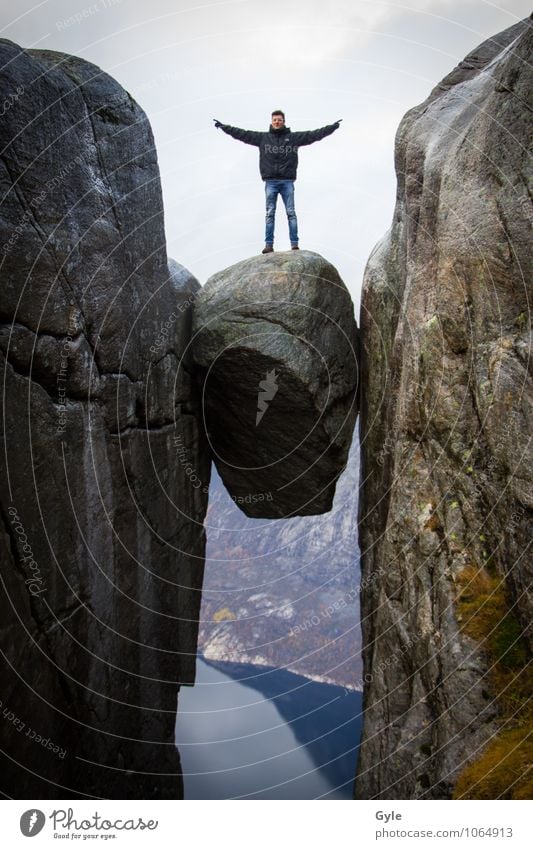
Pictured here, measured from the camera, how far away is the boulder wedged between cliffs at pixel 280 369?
10617 mm

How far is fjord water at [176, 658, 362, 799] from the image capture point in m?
19.1

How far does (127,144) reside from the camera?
8.67 metres

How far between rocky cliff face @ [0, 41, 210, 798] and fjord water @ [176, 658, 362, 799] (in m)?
5.28

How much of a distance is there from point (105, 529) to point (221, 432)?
179 inches

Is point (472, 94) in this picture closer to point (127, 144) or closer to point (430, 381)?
point (430, 381)

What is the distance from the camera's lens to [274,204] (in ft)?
36.6

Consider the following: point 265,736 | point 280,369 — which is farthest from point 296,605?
point 280,369

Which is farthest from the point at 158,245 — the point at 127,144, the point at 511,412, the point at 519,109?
the point at 511,412

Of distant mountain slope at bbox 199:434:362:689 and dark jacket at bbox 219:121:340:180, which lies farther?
distant mountain slope at bbox 199:434:362:689

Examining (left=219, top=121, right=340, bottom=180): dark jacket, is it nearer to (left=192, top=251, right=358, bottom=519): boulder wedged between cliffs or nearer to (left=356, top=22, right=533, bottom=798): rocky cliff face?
(left=192, top=251, right=358, bottom=519): boulder wedged between cliffs

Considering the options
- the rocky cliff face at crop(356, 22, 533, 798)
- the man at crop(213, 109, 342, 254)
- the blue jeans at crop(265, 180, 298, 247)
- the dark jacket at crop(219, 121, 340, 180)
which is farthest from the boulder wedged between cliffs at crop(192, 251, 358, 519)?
the rocky cliff face at crop(356, 22, 533, 798)

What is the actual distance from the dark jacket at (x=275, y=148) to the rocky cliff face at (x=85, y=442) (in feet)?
8.48

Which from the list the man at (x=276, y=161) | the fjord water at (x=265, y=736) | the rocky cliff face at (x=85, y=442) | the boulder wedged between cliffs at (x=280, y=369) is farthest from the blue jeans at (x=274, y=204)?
the fjord water at (x=265, y=736)

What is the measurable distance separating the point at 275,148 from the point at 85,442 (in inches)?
290
